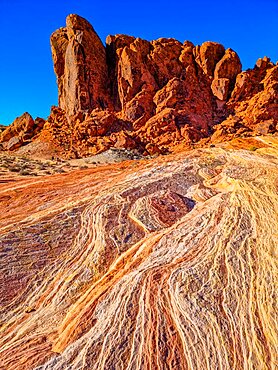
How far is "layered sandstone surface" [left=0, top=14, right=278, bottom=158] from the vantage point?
126 ft

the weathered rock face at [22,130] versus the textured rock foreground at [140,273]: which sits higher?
the weathered rock face at [22,130]

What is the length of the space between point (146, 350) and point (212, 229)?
4227 millimetres

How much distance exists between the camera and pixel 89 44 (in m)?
42.5

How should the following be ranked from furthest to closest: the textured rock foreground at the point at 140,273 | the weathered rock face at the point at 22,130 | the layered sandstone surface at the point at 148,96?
1. the weathered rock face at the point at 22,130
2. the layered sandstone surface at the point at 148,96
3. the textured rock foreground at the point at 140,273

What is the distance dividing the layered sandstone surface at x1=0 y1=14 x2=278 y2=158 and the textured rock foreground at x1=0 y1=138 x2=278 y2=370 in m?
24.7

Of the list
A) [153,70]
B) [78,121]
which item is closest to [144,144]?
[78,121]

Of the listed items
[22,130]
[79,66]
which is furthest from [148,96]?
[22,130]

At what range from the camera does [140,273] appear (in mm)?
7730

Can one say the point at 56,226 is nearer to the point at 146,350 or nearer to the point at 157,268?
the point at 157,268

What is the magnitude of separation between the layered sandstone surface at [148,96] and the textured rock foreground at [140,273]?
24.7 m

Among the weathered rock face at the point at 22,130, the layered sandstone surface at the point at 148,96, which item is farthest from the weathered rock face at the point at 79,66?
the weathered rock face at the point at 22,130

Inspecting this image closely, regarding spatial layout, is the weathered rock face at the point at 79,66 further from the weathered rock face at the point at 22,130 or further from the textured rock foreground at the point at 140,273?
the textured rock foreground at the point at 140,273

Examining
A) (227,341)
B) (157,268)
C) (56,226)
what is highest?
(56,226)

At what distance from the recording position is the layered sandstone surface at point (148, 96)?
38.5m
